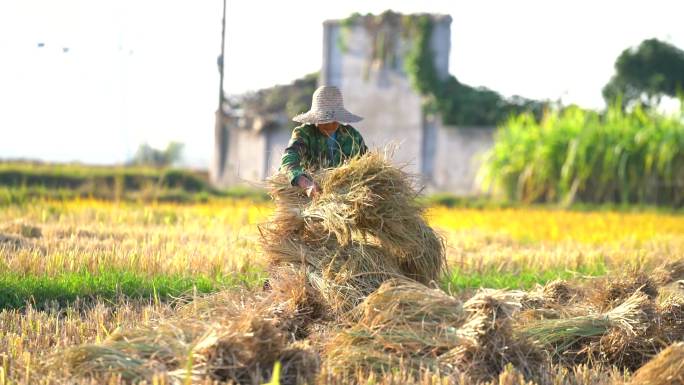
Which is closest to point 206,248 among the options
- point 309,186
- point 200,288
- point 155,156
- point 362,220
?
point 200,288

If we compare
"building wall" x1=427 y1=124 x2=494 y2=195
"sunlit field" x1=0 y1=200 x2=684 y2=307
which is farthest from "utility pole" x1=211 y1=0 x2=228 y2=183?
"sunlit field" x1=0 y1=200 x2=684 y2=307

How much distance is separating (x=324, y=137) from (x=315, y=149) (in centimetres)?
11

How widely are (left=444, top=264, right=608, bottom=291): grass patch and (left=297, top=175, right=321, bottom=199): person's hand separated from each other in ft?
5.68

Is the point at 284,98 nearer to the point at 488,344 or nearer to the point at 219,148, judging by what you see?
the point at 219,148

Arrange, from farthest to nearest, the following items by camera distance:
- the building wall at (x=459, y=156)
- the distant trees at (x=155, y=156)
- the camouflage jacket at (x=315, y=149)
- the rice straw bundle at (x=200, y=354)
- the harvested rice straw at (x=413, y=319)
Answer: the distant trees at (x=155, y=156) → the building wall at (x=459, y=156) → the camouflage jacket at (x=315, y=149) → the harvested rice straw at (x=413, y=319) → the rice straw bundle at (x=200, y=354)

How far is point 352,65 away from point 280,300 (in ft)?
74.2

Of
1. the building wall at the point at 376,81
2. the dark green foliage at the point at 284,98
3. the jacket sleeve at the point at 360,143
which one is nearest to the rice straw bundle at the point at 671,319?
the jacket sleeve at the point at 360,143

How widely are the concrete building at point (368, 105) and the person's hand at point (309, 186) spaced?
19793 mm

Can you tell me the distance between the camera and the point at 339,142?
237 inches

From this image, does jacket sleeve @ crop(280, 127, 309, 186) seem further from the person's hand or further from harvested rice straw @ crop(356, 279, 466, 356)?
harvested rice straw @ crop(356, 279, 466, 356)

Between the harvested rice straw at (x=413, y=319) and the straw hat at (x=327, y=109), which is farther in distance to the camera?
the straw hat at (x=327, y=109)

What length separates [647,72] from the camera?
102 feet

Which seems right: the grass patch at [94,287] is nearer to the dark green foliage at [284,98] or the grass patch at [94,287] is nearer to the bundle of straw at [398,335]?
the bundle of straw at [398,335]

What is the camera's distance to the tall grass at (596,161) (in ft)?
58.9
